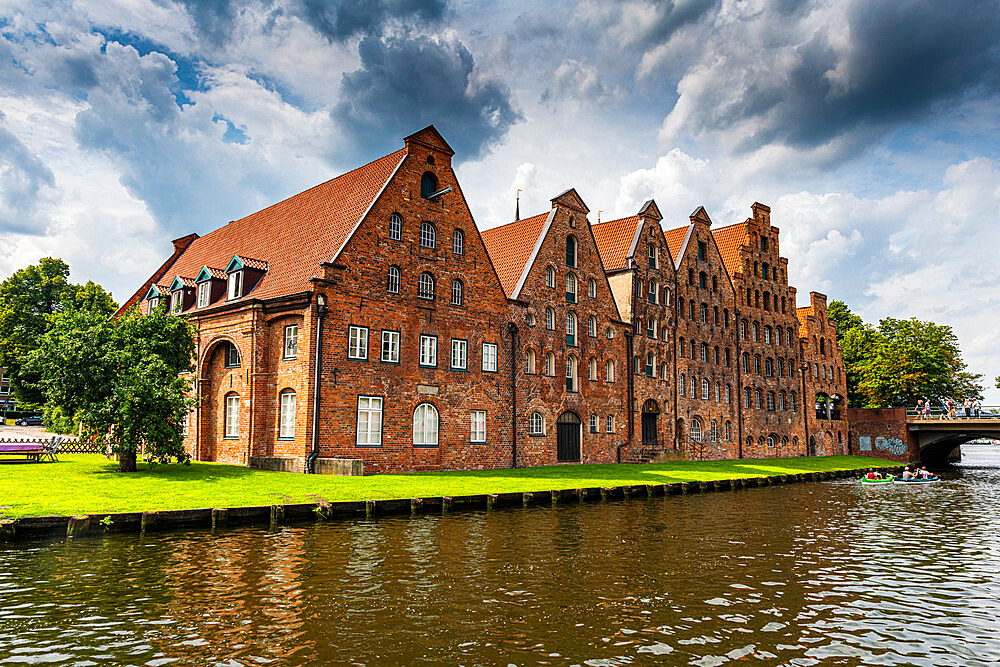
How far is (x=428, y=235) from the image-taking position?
34844 mm

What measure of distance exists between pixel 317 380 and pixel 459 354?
8.28 metres

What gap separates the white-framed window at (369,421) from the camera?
30922 mm

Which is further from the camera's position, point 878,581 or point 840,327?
point 840,327

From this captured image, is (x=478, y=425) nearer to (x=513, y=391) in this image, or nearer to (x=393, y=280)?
(x=513, y=391)

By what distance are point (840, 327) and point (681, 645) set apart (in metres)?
89.0

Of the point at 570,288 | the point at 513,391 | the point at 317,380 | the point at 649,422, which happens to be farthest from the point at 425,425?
the point at 649,422

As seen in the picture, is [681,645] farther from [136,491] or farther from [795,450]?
[795,450]

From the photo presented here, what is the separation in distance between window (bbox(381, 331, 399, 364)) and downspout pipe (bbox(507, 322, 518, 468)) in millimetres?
7693

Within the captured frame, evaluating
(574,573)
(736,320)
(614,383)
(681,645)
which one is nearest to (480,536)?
(574,573)

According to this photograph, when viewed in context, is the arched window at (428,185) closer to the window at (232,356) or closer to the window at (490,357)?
the window at (490,357)

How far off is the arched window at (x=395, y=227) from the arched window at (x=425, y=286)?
2.24 meters

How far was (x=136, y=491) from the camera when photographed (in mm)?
21562

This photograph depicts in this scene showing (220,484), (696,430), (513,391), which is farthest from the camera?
(696,430)

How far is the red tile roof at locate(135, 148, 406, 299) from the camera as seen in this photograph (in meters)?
32.7
